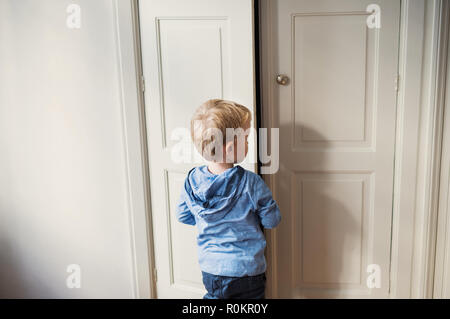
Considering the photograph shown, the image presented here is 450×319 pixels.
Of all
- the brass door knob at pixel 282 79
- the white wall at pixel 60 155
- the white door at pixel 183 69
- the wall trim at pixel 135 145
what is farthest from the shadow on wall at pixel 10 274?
the brass door knob at pixel 282 79

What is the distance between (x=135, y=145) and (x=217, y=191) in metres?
0.72

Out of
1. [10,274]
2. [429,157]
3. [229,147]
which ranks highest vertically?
[229,147]

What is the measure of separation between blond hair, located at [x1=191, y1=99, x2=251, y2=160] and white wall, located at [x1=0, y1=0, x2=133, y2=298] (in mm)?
748

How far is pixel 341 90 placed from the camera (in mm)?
1970

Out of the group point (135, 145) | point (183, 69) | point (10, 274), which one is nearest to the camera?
point (183, 69)

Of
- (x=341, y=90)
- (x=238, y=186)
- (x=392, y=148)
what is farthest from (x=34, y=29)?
(x=392, y=148)

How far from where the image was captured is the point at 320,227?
2104 mm

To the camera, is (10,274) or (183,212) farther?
(10,274)

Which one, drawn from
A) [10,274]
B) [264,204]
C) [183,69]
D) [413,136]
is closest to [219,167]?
[264,204]

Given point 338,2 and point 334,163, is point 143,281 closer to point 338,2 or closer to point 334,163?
point 334,163

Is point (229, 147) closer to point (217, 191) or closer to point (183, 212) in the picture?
point (217, 191)

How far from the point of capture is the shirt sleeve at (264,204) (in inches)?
57.7

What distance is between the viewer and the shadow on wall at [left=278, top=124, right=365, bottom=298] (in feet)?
6.73
